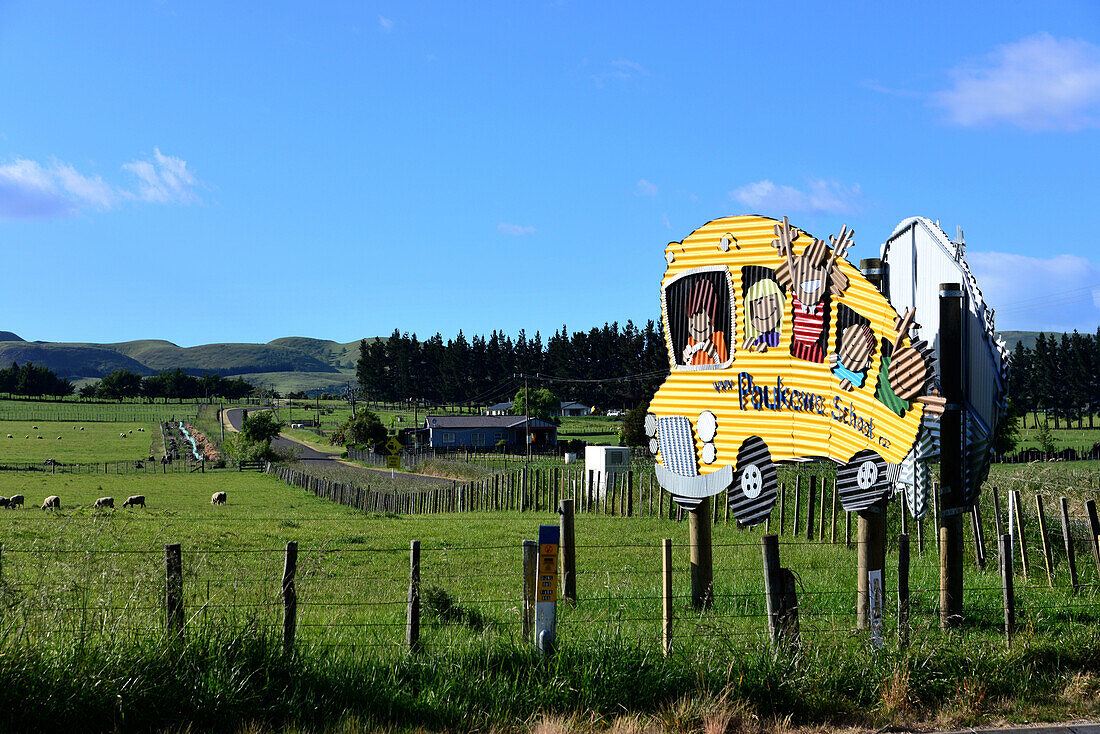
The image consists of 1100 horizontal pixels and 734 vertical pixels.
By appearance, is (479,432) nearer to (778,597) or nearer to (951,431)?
(951,431)

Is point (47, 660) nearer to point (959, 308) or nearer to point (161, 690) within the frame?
point (161, 690)

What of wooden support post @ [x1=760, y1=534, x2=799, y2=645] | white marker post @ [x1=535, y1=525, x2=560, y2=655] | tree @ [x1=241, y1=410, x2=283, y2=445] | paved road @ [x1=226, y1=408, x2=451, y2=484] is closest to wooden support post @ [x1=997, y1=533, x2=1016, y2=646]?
wooden support post @ [x1=760, y1=534, x2=799, y2=645]

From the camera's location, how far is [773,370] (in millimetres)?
9797

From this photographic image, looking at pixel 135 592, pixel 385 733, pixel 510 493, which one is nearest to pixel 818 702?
pixel 385 733

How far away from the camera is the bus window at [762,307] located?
9797 millimetres

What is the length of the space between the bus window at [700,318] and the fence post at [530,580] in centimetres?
389

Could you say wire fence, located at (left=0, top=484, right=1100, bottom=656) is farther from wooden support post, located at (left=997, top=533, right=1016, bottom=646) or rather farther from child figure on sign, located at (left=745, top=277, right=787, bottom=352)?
child figure on sign, located at (left=745, top=277, right=787, bottom=352)

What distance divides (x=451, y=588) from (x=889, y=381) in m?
6.75

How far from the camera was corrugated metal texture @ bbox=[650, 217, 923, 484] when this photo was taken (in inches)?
348

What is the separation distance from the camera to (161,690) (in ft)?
19.6

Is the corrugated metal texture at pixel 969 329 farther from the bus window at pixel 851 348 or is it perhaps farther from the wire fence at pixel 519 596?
the wire fence at pixel 519 596

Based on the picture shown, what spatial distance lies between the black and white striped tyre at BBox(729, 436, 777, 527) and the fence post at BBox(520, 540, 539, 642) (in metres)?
3.29

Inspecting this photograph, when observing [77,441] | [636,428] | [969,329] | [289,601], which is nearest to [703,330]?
[969,329]

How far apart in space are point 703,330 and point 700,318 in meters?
0.16
